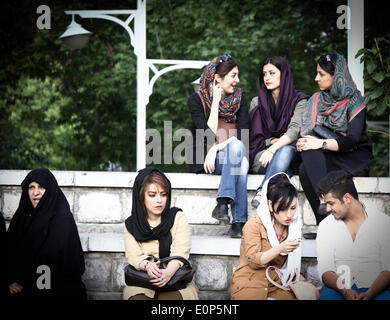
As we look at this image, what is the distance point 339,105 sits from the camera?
4.50 meters

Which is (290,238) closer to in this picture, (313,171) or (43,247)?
(313,171)

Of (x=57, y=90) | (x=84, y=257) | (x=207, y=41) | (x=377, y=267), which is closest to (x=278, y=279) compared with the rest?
(x=377, y=267)

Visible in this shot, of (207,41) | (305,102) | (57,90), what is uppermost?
(207,41)

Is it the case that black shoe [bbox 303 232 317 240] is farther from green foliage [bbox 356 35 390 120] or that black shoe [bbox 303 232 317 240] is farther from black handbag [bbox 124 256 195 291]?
green foliage [bbox 356 35 390 120]

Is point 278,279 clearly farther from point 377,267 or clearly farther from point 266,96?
point 266,96

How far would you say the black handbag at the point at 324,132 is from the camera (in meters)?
4.45

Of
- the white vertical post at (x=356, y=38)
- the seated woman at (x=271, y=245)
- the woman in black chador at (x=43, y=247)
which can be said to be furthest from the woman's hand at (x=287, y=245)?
the white vertical post at (x=356, y=38)

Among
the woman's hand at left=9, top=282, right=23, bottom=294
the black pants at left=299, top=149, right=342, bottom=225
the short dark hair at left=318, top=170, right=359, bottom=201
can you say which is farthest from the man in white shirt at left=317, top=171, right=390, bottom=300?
the woman's hand at left=9, top=282, right=23, bottom=294

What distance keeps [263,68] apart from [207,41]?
169 inches

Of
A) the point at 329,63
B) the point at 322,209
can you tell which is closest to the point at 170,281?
the point at 322,209

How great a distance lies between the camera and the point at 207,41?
8.95 metres

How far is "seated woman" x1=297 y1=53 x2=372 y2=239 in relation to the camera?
14.3 feet

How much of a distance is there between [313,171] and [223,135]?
0.89m

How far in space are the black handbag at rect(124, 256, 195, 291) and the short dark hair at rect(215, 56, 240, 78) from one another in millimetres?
1769
